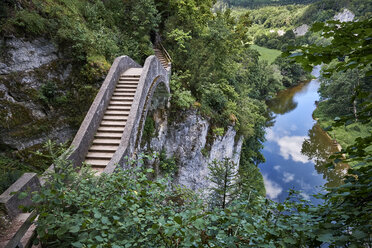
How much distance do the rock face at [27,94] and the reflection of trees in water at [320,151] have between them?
26119 mm

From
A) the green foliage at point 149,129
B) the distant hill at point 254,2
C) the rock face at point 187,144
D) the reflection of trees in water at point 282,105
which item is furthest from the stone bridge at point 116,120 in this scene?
the distant hill at point 254,2

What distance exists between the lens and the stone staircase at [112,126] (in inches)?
250

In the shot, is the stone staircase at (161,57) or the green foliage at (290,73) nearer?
the stone staircase at (161,57)

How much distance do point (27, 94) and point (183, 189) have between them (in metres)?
6.62

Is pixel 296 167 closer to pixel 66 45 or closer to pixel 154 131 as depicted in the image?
pixel 154 131

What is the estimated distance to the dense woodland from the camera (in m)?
1.88

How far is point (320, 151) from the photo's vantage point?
1088 inches

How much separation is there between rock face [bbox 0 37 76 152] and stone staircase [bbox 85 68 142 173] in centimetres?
205

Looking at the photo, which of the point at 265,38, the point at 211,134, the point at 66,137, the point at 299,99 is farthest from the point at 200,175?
the point at 265,38

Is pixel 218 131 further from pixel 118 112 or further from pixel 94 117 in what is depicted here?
pixel 94 117

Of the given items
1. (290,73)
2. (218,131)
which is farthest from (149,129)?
(290,73)

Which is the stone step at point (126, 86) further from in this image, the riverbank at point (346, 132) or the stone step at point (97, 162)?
the riverbank at point (346, 132)

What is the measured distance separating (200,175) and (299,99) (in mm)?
38074

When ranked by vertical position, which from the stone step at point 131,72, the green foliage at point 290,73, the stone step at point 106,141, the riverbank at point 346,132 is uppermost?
the green foliage at point 290,73
